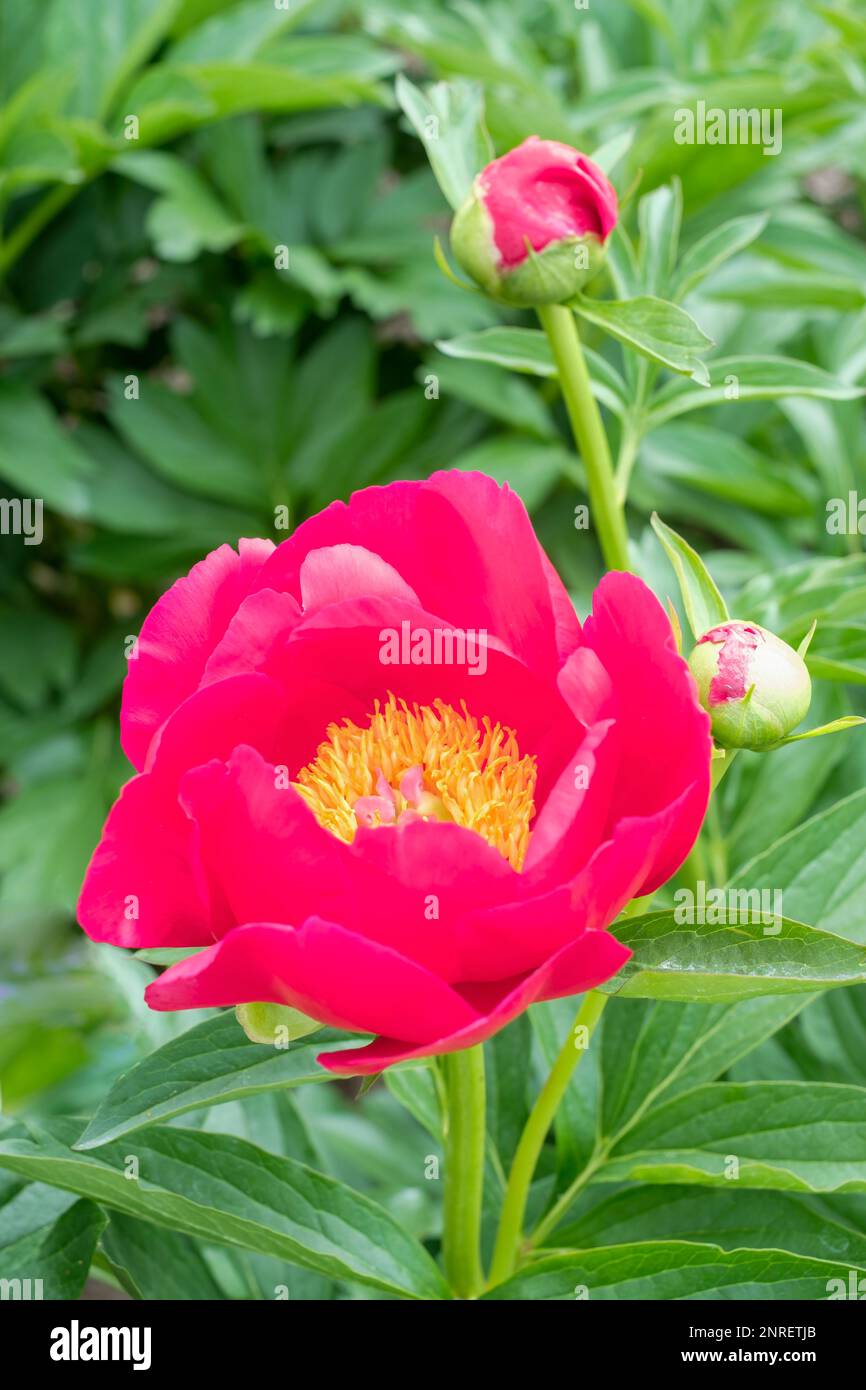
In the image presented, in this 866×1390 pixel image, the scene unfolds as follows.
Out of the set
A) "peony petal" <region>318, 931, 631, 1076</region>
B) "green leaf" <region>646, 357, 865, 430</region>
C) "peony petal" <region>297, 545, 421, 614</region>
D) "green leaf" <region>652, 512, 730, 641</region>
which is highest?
"green leaf" <region>646, 357, 865, 430</region>

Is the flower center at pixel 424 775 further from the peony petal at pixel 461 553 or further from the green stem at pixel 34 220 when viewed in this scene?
the green stem at pixel 34 220

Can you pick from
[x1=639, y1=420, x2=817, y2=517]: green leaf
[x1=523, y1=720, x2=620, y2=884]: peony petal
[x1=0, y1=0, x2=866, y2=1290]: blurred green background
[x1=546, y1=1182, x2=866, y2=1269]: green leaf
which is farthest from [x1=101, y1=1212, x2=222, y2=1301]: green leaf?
[x1=639, y1=420, x2=817, y2=517]: green leaf

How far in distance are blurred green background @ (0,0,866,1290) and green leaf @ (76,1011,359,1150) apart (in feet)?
1.91

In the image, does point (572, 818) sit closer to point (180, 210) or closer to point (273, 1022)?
point (273, 1022)

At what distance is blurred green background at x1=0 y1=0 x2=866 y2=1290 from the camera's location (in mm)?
1144

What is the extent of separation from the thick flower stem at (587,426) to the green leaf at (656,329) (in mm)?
11

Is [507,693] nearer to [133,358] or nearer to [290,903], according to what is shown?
→ [290,903]

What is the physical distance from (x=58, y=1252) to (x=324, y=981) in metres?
0.20

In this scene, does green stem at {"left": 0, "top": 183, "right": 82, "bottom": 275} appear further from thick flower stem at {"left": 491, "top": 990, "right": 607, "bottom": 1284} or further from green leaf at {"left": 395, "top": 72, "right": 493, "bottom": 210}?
thick flower stem at {"left": 491, "top": 990, "right": 607, "bottom": 1284}

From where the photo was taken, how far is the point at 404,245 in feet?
4.53

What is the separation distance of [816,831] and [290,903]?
0.75 ft

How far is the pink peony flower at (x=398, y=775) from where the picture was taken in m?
0.36

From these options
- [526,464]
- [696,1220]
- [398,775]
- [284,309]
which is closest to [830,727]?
[398,775]

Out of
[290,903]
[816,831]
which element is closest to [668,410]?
[816,831]
